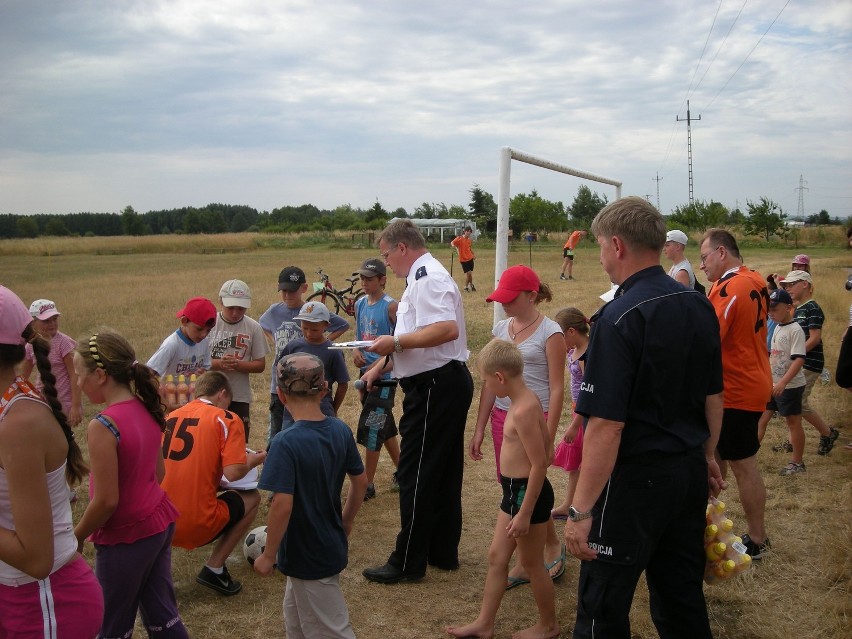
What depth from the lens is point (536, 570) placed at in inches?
142

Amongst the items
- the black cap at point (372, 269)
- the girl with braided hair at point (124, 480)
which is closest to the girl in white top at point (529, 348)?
the black cap at point (372, 269)

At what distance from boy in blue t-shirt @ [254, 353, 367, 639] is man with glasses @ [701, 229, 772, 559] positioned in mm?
2695

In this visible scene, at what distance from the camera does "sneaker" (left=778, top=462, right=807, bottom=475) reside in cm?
631

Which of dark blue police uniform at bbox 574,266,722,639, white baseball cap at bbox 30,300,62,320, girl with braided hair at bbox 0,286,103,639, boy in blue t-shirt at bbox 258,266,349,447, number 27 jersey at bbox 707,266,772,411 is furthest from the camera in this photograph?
boy in blue t-shirt at bbox 258,266,349,447

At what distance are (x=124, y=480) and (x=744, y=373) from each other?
3652 mm

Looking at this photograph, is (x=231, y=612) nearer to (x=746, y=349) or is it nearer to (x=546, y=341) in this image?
(x=546, y=341)

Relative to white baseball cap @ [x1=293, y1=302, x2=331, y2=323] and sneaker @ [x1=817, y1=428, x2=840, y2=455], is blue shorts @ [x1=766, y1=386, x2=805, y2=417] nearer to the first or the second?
sneaker @ [x1=817, y1=428, x2=840, y2=455]

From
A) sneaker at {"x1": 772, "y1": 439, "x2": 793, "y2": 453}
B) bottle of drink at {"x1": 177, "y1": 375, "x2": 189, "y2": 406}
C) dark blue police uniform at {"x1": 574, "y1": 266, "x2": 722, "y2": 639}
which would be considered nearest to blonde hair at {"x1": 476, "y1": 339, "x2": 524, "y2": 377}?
dark blue police uniform at {"x1": 574, "y1": 266, "x2": 722, "y2": 639}

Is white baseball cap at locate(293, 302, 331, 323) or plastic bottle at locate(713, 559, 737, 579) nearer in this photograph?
plastic bottle at locate(713, 559, 737, 579)

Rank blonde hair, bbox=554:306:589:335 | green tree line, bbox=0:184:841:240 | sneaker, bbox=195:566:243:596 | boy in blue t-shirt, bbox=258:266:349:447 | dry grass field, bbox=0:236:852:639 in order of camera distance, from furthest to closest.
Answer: green tree line, bbox=0:184:841:240 → boy in blue t-shirt, bbox=258:266:349:447 → blonde hair, bbox=554:306:589:335 → sneaker, bbox=195:566:243:596 → dry grass field, bbox=0:236:852:639

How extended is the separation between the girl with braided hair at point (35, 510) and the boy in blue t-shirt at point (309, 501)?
2.85ft

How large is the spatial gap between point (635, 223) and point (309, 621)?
7.36 feet

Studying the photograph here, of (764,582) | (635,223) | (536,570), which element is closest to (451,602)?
(536,570)

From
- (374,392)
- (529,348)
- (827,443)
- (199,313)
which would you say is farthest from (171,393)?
(827,443)
